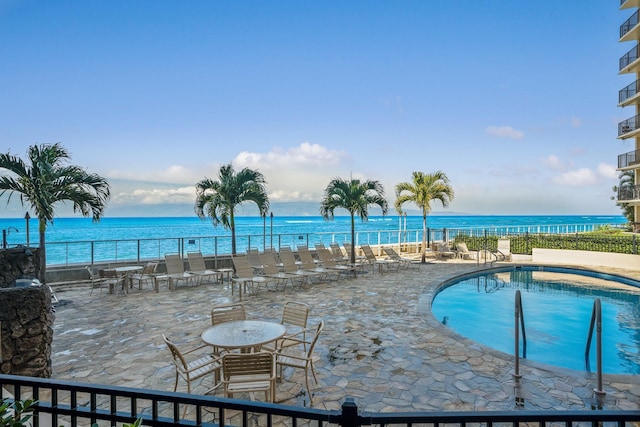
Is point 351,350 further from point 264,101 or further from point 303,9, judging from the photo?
point 264,101

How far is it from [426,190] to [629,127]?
17.9m

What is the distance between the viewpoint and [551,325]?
798 cm

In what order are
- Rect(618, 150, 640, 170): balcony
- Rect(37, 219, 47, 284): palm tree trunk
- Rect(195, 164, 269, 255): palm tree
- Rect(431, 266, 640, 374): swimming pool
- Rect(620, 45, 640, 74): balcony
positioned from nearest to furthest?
Rect(431, 266, 640, 374): swimming pool
Rect(37, 219, 47, 284): palm tree trunk
Rect(195, 164, 269, 255): palm tree
Rect(618, 150, 640, 170): balcony
Rect(620, 45, 640, 74): balcony

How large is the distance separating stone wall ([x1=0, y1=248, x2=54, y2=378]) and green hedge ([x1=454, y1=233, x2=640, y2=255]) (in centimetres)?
1655

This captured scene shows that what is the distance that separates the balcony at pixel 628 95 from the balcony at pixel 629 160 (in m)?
3.37

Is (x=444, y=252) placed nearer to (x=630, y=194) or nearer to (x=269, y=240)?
(x=269, y=240)

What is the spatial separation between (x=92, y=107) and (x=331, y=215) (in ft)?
43.0

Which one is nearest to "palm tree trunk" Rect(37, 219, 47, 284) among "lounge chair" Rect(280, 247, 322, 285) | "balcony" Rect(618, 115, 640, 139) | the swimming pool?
"lounge chair" Rect(280, 247, 322, 285)

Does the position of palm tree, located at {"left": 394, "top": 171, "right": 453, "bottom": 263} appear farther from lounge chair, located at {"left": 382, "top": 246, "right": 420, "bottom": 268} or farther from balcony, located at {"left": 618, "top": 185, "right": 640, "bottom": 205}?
balcony, located at {"left": 618, "top": 185, "right": 640, "bottom": 205}

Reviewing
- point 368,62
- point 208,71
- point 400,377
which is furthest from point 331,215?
point 400,377

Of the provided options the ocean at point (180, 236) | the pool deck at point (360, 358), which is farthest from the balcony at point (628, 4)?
the pool deck at point (360, 358)

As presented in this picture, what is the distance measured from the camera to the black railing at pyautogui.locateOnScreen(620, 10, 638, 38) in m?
22.9

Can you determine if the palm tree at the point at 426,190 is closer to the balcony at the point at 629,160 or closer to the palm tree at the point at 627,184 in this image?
the balcony at the point at 629,160

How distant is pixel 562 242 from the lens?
16516 mm
